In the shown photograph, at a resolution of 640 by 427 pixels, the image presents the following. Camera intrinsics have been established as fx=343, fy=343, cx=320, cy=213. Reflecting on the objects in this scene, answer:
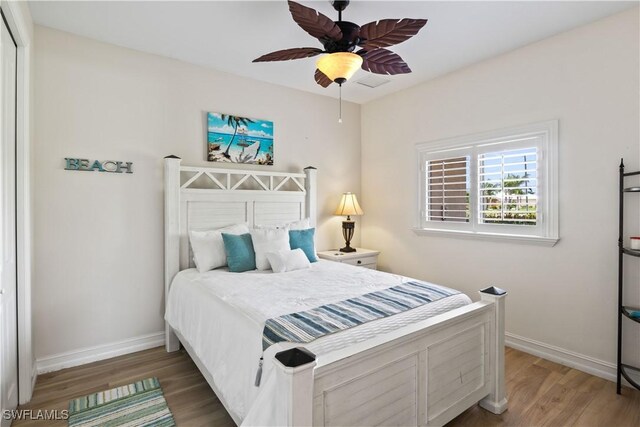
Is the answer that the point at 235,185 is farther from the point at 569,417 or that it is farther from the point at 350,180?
the point at 569,417

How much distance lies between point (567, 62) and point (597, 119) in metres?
0.53

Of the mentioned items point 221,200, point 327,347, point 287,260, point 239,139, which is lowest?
point 327,347

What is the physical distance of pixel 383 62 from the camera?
235 centimetres

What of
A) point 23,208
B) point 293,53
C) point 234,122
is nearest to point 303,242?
point 234,122

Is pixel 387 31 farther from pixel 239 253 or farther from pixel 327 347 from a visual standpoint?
pixel 239 253

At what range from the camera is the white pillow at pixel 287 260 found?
2.97 meters

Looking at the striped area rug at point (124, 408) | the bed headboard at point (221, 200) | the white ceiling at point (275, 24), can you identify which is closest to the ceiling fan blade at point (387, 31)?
the white ceiling at point (275, 24)

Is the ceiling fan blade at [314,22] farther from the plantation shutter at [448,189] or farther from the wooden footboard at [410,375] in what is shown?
the plantation shutter at [448,189]

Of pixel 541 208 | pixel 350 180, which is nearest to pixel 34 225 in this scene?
pixel 350 180

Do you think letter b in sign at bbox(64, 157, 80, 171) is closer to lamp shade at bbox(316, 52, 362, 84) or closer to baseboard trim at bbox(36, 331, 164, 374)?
baseboard trim at bbox(36, 331, 164, 374)

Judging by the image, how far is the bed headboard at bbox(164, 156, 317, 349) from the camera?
310 cm

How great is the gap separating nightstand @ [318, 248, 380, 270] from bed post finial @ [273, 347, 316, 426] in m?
2.63

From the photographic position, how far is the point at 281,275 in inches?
112

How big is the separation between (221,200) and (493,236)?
264 cm
